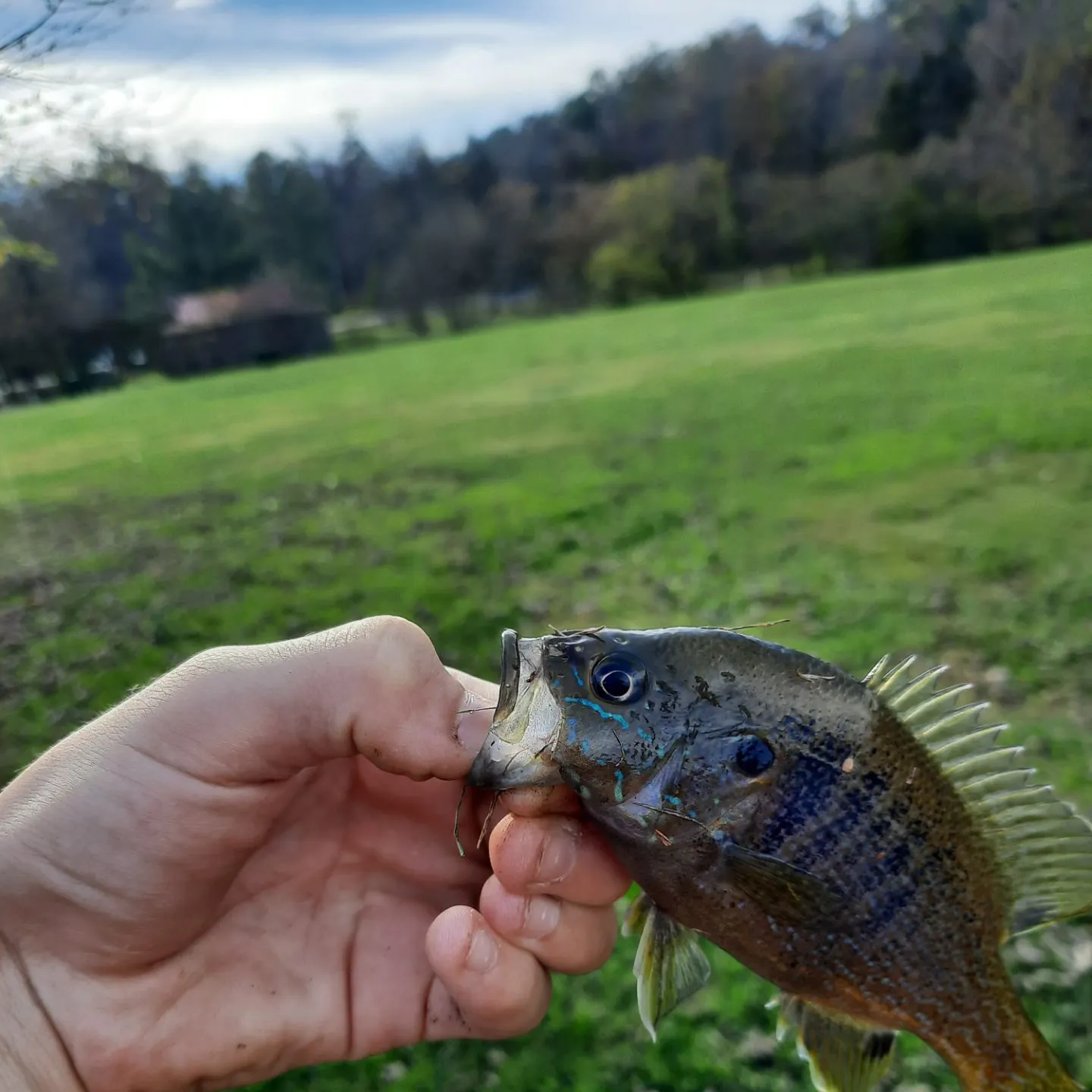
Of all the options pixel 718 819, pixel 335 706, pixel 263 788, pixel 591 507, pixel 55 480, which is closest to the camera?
pixel 718 819

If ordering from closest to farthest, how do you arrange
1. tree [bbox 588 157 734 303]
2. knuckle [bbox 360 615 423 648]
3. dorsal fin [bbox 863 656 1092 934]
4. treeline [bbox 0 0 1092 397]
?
dorsal fin [bbox 863 656 1092 934], knuckle [bbox 360 615 423 648], treeline [bbox 0 0 1092 397], tree [bbox 588 157 734 303]

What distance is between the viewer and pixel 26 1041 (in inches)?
84.3

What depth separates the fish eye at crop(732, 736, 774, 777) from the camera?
1.81 m

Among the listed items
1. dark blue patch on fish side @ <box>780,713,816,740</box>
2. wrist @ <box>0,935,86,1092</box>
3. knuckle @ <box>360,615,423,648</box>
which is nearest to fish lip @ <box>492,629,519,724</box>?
knuckle @ <box>360,615,423,648</box>

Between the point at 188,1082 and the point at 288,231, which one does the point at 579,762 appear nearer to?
the point at 188,1082

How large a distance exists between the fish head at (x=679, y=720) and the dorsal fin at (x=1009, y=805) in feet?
0.56

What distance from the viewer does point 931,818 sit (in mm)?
1861

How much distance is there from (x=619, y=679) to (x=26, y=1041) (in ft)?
5.35

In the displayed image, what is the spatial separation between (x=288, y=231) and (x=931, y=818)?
6200 cm

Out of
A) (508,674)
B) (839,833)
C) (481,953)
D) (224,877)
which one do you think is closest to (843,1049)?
(839,833)

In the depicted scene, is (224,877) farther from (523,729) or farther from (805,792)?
(805,792)

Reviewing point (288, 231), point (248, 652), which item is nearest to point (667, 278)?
point (288, 231)

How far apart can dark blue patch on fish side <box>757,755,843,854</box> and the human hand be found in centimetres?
51

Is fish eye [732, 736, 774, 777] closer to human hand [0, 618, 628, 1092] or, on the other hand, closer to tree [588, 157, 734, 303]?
human hand [0, 618, 628, 1092]
